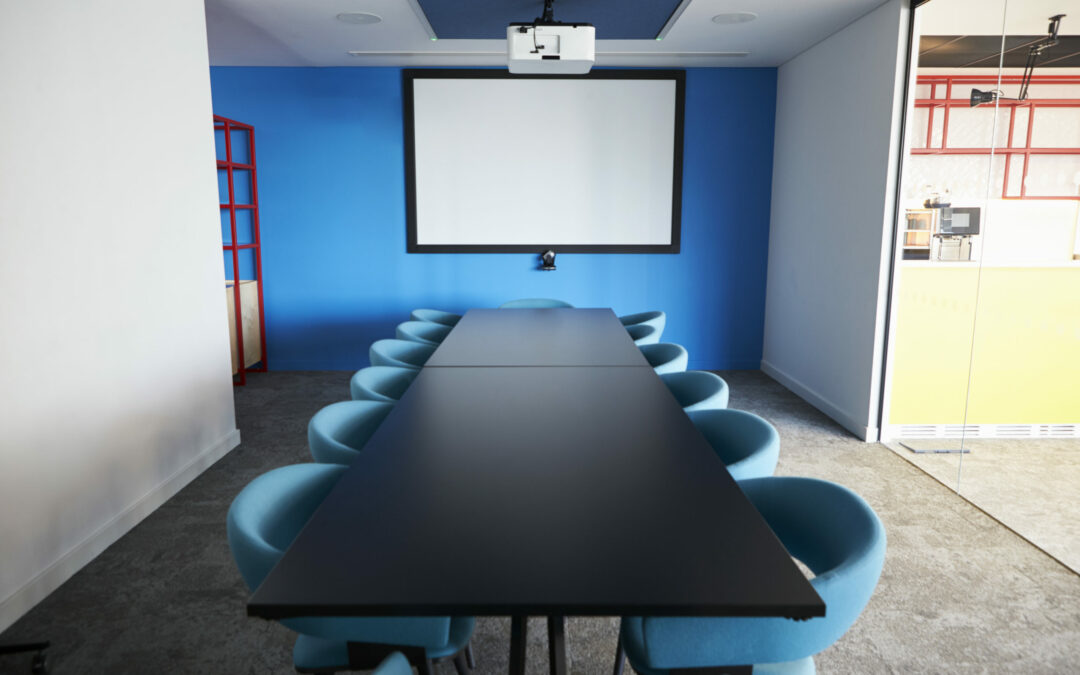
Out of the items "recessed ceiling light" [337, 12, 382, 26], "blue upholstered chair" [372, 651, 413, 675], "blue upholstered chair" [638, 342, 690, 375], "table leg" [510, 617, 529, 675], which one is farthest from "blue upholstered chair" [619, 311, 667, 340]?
"blue upholstered chair" [372, 651, 413, 675]

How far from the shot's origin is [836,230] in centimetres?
525

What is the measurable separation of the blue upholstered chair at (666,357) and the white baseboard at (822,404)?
5.70 feet

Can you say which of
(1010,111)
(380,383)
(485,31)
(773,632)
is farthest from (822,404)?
(773,632)

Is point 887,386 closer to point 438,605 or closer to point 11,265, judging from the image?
point 438,605

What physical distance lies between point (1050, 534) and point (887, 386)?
156cm

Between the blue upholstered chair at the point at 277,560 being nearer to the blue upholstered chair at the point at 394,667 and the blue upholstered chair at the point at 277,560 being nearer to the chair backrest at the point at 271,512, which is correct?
the chair backrest at the point at 271,512

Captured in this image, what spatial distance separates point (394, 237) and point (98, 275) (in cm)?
365

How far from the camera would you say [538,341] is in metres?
3.89

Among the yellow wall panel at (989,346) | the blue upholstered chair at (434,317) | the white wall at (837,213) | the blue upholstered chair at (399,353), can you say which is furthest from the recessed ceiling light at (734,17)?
the blue upholstered chair at (399,353)

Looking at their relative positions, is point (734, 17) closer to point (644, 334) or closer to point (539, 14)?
point (539, 14)

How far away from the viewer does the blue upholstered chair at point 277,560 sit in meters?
1.59

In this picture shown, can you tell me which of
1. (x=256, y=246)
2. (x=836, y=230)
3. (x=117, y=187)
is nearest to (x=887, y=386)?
(x=836, y=230)

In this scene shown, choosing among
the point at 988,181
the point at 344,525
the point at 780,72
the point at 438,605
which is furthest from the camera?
the point at 780,72

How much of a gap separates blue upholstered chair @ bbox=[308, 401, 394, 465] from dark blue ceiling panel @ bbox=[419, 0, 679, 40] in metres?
2.86
